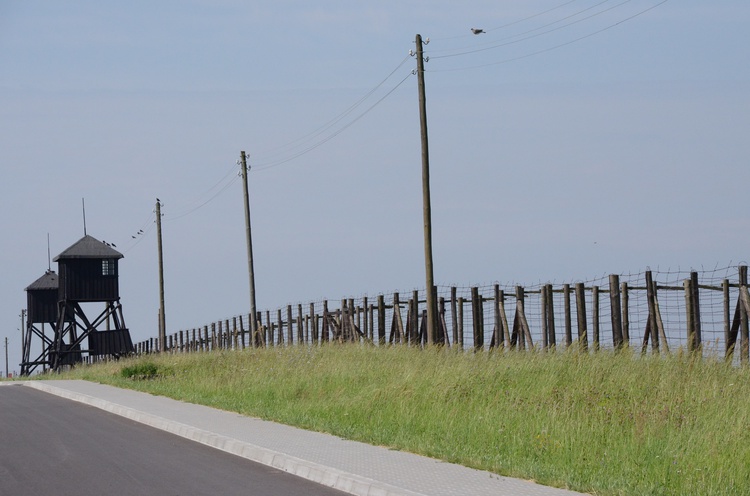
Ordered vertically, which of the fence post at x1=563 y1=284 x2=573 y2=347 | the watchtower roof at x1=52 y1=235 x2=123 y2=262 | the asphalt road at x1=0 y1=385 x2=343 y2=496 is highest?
the watchtower roof at x1=52 y1=235 x2=123 y2=262

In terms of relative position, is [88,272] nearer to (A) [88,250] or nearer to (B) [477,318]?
(A) [88,250]

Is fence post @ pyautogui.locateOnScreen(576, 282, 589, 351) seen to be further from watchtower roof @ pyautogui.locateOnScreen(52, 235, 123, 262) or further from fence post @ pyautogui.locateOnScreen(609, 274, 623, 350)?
watchtower roof @ pyautogui.locateOnScreen(52, 235, 123, 262)

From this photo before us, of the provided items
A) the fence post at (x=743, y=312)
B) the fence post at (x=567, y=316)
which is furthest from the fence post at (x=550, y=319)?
the fence post at (x=743, y=312)

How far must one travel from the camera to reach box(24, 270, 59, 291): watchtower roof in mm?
72875

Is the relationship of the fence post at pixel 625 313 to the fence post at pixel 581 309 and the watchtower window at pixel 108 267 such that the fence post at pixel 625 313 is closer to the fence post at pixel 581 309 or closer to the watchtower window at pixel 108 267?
the fence post at pixel 581 309

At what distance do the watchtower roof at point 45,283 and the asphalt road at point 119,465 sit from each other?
57.2 meters

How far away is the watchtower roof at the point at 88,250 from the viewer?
6162 cm

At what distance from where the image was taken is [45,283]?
7369 cm

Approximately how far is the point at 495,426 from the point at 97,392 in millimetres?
13999

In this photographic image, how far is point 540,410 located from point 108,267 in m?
51.5

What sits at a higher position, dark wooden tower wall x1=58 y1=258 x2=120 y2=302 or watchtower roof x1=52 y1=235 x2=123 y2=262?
watchtower roof x1=52 y1=235 x2=123 y2=262

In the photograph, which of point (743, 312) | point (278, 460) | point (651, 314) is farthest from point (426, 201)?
point (278, 460)

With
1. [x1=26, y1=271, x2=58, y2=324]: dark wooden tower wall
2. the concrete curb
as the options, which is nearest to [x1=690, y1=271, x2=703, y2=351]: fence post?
the concrete curb

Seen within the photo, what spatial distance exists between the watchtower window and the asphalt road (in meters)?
45.6
